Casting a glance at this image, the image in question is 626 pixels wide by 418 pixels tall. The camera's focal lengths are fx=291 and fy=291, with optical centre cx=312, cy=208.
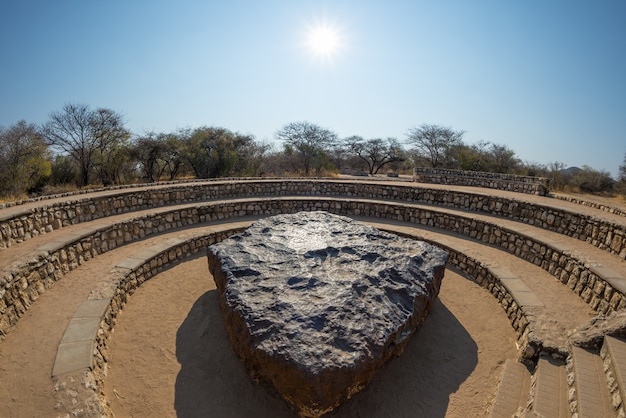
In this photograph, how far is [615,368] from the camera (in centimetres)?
307

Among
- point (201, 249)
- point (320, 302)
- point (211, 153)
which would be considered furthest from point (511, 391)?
point (211, 153)

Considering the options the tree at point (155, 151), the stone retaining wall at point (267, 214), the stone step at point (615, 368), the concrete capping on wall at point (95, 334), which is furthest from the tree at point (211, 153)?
the stone step at point (615, 368)

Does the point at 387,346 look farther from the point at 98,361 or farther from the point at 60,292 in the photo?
the point at 60,292

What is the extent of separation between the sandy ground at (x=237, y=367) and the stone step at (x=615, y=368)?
1203 mm

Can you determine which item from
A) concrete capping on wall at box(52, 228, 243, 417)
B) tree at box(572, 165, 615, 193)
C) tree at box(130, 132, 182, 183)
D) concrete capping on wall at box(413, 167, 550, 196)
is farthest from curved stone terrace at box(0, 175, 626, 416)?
tree at box(572, 165, 615, 193)

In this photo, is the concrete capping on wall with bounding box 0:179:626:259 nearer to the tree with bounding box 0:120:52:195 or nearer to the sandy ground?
the sandy ground

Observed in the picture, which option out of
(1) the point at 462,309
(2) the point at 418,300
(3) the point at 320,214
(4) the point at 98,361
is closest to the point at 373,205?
(3) the point at 320,214

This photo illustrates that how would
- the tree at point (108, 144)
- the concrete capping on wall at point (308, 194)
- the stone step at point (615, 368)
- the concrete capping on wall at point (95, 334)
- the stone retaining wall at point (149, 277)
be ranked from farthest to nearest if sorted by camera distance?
the tree at point (108, 144), the concrete capping on wall at point (308, 194), the stone retaining wall at point (149, 277), the concrete capping on wall at point (95, 334), the stone step at point (615, 368)

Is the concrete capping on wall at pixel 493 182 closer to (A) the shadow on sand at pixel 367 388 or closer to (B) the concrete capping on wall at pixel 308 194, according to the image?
(B) the concrete capping on wall at pixel 308 194

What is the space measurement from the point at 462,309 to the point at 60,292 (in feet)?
24.0

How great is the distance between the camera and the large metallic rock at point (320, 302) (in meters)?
3.11

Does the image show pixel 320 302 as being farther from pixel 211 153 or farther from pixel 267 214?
pixel 211 153

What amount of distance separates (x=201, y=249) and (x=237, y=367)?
444 cm

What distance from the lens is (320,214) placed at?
23.2 ft
